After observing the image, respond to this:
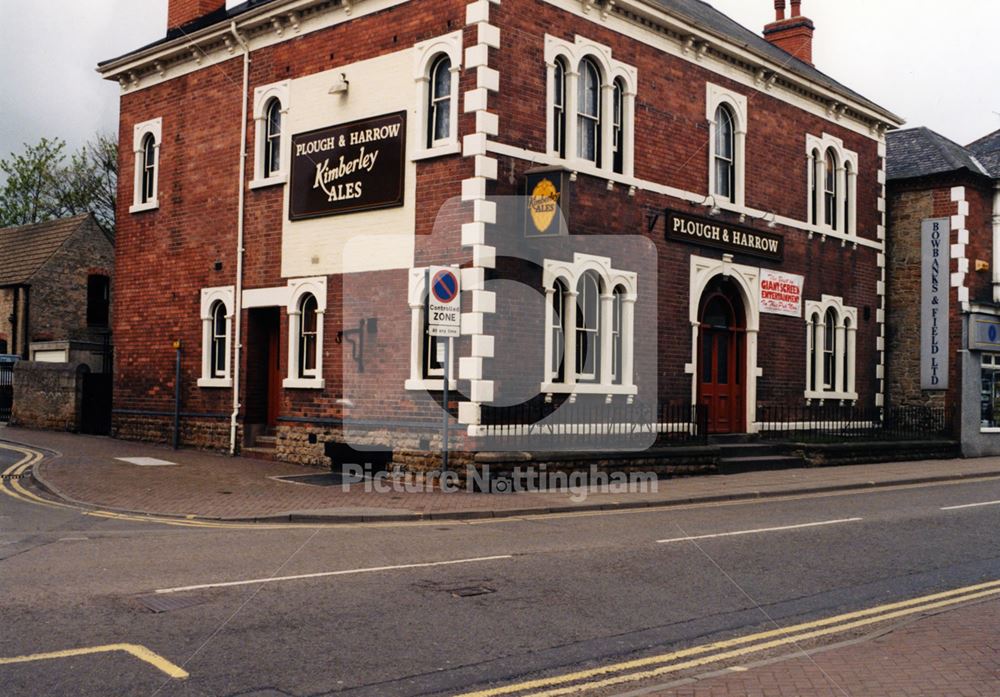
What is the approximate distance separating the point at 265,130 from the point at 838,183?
47.3 ft

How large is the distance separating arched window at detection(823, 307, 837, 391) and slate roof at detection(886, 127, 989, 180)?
18.0 ft

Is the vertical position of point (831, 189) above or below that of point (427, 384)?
above

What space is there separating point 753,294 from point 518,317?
7729 millimetres

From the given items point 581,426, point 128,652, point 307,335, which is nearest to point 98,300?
point 307,335

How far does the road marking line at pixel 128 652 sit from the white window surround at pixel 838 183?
21.3 m

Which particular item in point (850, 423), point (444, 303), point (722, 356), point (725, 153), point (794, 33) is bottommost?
point (850, 423)

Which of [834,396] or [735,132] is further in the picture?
[834,396]

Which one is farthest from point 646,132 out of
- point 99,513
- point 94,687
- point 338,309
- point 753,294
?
point 94,687

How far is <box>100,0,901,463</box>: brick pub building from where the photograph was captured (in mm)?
17344

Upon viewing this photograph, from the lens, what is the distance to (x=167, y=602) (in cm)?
787

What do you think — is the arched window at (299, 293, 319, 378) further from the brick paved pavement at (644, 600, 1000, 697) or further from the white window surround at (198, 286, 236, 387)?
the brick paved pavement at (644, 600, 1000, 697)

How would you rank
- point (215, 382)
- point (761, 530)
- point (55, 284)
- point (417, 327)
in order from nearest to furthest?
point (761, 530), point (417, 327), point (215, 382), point (55, 284)

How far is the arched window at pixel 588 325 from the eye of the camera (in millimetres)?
18919

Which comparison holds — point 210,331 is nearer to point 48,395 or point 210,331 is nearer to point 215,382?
point 215,382
